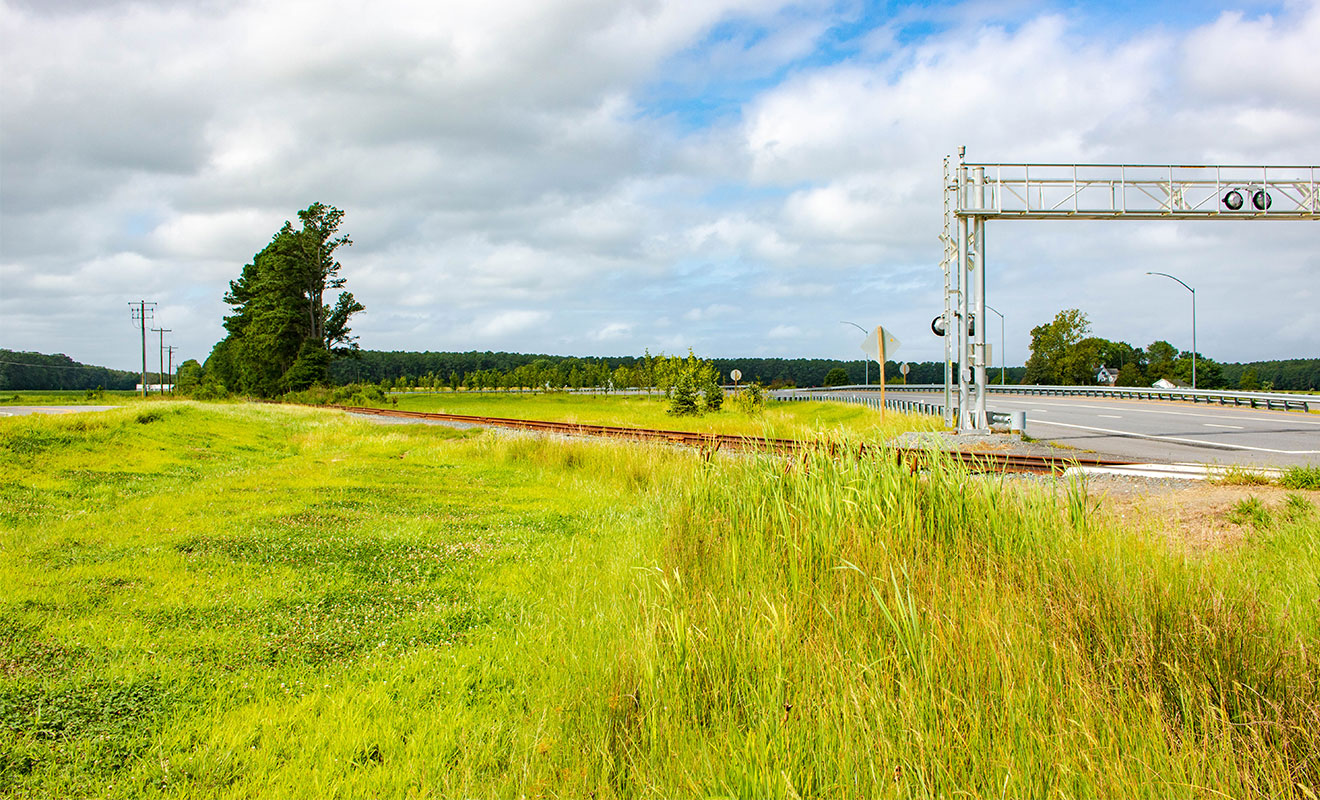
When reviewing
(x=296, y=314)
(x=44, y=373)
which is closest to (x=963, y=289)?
(x=296, y=314)

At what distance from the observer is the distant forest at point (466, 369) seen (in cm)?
11019

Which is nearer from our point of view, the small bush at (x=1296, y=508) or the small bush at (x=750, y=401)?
the small bush at (x=1296, y=508)

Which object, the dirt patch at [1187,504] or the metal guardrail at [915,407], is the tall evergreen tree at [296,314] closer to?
the metal guardrail at [915,407]

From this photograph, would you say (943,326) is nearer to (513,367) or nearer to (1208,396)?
(1208,396)

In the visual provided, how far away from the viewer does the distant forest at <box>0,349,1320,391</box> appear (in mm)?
110188

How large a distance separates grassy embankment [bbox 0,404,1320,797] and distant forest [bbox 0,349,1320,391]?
97902 mm

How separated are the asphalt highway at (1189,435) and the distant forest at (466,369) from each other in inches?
3028

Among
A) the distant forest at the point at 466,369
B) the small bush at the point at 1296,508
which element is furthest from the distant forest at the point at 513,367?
the small bush at the point at 1296,508

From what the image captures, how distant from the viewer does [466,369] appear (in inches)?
5832

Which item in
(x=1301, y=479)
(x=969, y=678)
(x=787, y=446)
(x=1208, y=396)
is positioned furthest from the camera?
(x=1208, y=396)

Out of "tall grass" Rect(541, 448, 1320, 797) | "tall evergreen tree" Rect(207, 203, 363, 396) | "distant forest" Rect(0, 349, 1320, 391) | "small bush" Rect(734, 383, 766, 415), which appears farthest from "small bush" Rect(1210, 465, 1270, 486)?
"distant forest" Rect(0, 349, 1320, 391)

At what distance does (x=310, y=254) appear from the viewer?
60.8m

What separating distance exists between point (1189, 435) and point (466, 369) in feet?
452

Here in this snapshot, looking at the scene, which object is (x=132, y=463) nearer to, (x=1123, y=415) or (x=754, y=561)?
(x=754, y=561)
